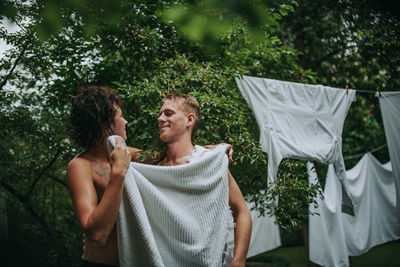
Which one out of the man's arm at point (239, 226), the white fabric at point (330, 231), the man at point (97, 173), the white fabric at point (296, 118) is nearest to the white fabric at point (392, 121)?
the white fabric at point (296, 118)

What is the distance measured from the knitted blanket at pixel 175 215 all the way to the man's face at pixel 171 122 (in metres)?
0.29

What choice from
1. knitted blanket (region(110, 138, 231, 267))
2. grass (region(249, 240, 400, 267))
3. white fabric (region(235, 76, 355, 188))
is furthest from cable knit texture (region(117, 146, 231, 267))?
grass (region(249, 240, 400, 267))

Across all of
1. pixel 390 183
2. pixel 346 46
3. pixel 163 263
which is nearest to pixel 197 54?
pixel 163 263

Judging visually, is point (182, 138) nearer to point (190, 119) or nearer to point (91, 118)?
point (190, 119)

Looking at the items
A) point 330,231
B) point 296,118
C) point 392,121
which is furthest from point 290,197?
point 330,231

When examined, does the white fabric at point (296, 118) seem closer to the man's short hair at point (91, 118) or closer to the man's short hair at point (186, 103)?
the man's short hair at point (186, 103)

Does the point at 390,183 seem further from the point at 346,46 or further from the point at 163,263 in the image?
the point at 163,263

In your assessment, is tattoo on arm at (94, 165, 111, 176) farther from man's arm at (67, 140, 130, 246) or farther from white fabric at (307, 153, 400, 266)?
white fabric at (307, 153, 400, 266)

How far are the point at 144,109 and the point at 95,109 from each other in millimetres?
881

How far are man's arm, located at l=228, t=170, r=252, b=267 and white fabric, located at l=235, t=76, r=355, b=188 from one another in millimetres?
1001

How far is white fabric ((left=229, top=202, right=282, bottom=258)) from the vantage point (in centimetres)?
747

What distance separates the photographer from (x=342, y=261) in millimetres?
5316

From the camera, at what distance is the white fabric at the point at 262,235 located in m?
7.47

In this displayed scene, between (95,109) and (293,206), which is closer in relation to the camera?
(95,109)
